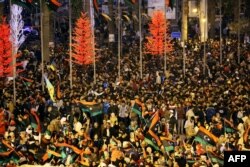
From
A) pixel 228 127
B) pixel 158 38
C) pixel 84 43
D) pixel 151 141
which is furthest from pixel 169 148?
pixel 158 38

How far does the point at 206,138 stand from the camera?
22.3m

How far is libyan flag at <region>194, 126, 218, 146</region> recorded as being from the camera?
22.3m

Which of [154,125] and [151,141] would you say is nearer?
[151,141]

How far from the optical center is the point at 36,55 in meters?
47.0

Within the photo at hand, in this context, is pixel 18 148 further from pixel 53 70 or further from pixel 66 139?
pixel 53 70

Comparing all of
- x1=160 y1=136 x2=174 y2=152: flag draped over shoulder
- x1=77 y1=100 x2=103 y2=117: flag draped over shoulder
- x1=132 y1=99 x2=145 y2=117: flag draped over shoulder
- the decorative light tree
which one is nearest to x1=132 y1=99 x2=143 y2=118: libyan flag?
x1=132 y1=99 x2=145 y2=117: flag draped over shoulder

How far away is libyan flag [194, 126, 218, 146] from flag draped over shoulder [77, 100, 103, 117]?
5.07 meters

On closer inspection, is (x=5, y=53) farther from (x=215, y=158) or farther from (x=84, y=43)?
(x=215, y=158)

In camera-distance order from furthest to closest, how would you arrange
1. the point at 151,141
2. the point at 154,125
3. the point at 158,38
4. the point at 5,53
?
the point at 158,38 < the point at 5,53 < the point at 154,125 < the point at 151,141

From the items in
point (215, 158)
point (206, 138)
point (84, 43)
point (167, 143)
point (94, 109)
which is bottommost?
point (215, 158)

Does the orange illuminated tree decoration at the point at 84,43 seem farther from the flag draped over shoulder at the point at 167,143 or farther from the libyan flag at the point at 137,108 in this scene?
the flag draped over shoulder at the point at 167,143

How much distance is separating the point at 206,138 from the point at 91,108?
5.47 metres

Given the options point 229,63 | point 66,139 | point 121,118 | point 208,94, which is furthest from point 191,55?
point 66,139

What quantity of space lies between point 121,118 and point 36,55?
842 inches
